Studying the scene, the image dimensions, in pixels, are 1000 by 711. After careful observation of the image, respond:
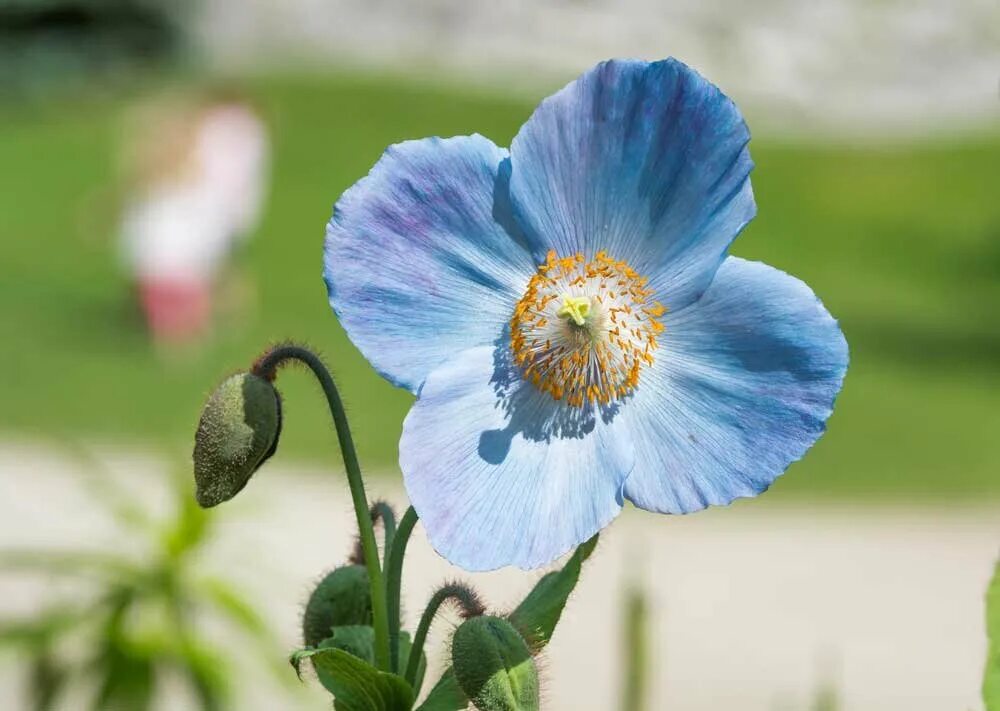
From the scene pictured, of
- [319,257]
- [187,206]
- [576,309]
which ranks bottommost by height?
[319,257]

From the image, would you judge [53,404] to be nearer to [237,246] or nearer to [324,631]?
[237,246]

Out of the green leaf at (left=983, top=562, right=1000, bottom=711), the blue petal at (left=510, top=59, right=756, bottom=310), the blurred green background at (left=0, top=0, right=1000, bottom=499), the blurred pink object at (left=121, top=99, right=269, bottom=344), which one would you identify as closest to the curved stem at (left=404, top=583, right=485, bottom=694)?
the blue petal at (left=510, top=59, right=756, bottom=310)

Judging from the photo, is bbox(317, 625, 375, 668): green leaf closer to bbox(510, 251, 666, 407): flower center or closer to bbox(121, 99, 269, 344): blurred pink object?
bbox(510, 251, 666, 407): flower center

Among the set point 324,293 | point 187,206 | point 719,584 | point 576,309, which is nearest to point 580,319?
point 576,309

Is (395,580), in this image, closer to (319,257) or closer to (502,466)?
(502,466)

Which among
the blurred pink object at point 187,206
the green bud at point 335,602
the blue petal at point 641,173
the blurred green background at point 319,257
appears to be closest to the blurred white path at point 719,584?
the blurred green background at point 319,257

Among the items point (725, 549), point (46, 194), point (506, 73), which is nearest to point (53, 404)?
point (725, 549)
